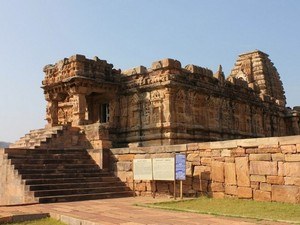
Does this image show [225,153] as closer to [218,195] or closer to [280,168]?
[218,195]

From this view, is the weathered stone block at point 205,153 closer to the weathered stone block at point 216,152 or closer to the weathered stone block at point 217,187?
the weathered stone block at point 216,152

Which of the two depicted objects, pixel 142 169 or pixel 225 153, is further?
pixel 142 169

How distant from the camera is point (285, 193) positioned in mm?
8750

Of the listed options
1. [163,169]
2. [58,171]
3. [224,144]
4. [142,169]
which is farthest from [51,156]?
[224,144]

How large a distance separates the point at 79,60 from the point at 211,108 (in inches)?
289

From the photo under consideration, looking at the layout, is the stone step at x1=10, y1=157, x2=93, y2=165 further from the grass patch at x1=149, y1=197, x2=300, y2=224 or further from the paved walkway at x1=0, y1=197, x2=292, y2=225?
the grass patch at x1=149, y1=197, x2=300, y2=224

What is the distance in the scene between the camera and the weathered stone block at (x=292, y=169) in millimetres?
→ 8570

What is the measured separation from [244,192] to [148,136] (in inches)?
351

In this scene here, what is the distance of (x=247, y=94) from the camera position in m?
24.3

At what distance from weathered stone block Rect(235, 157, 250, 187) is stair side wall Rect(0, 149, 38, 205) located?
5485 millimetres

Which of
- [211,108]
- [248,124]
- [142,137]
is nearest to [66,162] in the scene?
[142,137]

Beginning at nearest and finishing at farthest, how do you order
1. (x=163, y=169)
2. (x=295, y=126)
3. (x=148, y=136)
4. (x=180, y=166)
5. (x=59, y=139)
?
1. (x=180, y=166)
2. (x=163, y=169)
3. (x=59, y=139)
4. (x=148, y=136)
5. (x=295, y=126)

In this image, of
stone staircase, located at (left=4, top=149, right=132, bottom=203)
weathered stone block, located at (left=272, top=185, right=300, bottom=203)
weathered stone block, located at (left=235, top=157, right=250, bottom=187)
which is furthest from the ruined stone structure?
weathered stone block, located at (left=272, top=185, right=300, bottom=203)

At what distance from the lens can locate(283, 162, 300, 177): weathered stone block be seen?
28.1 feet
